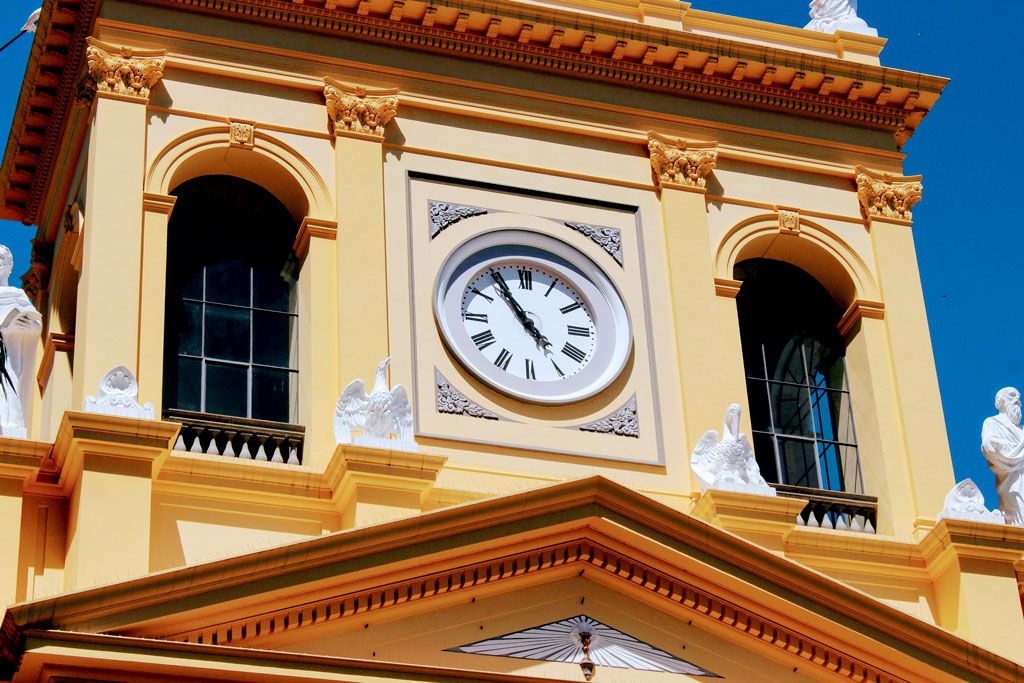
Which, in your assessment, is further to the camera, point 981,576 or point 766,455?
point 766,455

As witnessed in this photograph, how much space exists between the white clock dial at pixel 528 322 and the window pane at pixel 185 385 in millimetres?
2773

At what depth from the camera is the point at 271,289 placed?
962 inches

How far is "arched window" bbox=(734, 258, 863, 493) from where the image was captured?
25.3 meters

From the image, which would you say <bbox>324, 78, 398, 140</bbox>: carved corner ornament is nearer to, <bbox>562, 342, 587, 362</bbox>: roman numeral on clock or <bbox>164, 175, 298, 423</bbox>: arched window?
<bbox>164, 175, 298, 423</bbox>: arched window

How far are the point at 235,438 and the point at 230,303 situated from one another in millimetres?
2034

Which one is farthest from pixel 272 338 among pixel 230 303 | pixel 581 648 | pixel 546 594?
pixel 581 648

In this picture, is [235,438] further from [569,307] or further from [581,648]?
[581,648]

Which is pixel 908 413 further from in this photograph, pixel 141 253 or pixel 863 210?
pixel 141 253

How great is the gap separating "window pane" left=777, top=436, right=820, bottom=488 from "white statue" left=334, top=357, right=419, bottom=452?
4.94 m

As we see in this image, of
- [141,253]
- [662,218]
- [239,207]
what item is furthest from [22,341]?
[662,218]

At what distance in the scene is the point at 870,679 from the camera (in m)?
19.9

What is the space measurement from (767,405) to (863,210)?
259 centimetres

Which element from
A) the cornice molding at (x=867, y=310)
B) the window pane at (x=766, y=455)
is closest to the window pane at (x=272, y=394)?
the window pane at (x=766, y=455)

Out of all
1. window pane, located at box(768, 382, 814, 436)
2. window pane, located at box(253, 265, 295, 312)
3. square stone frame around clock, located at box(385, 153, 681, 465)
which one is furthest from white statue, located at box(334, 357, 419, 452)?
window pane, located at box(768, 382, 814, 436)
